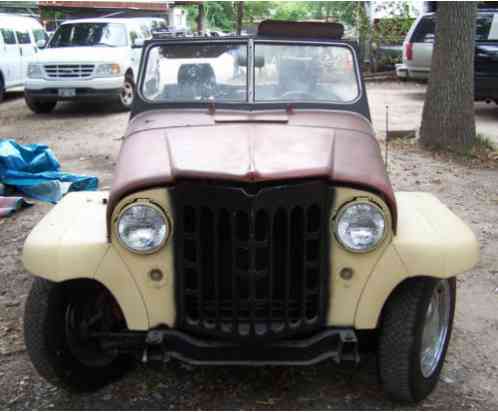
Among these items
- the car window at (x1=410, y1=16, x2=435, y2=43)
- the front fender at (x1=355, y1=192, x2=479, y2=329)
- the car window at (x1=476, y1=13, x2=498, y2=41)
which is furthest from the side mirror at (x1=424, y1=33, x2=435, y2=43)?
the front fender at (x1=355, y1=192, x2=479, y2=329)

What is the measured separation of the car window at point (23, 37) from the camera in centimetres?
1488

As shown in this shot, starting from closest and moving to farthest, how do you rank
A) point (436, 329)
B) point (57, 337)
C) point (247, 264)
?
point (247, 264) → point (57, 337) → point (436, 329)

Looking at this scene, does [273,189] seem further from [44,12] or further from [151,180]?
[44,12]

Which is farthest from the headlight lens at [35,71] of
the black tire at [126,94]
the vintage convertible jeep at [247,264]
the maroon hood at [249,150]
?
the vintage convertible jeep at [247,264]

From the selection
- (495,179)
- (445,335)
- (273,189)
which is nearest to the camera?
(273,189)

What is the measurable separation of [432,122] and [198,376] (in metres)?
6.57

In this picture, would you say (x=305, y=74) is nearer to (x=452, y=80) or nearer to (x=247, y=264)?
(x=247, y=264)

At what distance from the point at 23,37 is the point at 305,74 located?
1268 cm

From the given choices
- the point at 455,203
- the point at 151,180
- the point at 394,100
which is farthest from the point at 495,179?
the point at 394,100

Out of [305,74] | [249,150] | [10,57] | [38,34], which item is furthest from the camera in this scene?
[38,34]

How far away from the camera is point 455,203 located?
6.82 meters

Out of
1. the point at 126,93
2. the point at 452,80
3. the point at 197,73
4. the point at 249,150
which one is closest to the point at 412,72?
the point at 452,80

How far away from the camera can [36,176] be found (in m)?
6.86

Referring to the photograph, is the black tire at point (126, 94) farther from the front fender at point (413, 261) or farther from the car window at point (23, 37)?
the front fender at point (413, 261)
